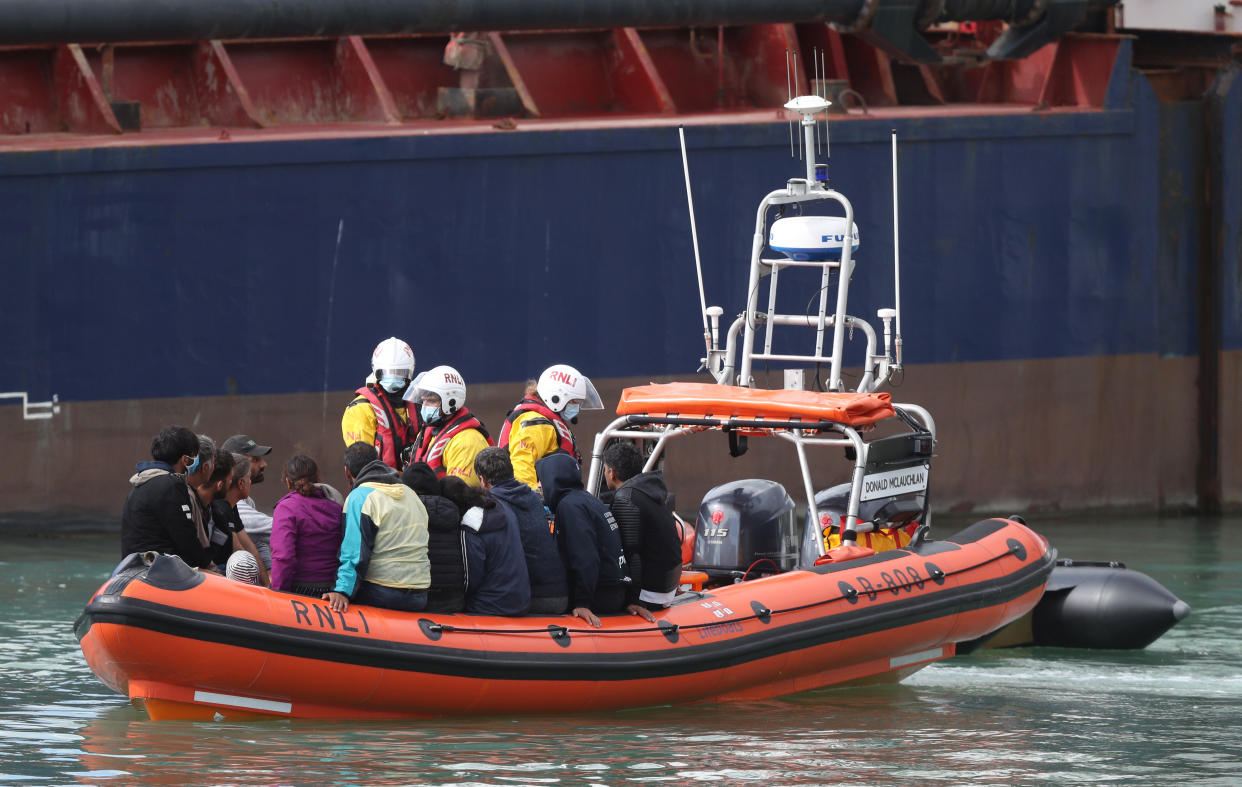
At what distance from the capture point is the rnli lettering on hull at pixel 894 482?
8753mm

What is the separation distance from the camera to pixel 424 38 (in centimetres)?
1441

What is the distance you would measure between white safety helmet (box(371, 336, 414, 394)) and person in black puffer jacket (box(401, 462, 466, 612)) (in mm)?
1821

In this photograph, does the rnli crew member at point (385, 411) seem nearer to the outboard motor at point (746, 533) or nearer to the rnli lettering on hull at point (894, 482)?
the outboard motor at point (746, 533)

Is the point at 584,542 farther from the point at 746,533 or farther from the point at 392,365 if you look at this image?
the point at 392,365

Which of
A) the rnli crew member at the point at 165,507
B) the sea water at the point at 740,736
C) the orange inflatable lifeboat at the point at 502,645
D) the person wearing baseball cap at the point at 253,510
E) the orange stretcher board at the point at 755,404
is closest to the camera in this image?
the sea water at the point at 740,736

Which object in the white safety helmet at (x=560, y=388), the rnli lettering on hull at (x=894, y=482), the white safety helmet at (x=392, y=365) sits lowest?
the rnli lettering on hull at (x=894, y=482)

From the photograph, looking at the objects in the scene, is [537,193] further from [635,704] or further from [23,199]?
[635,704]

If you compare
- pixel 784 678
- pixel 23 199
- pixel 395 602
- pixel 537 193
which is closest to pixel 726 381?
pixel 784 678

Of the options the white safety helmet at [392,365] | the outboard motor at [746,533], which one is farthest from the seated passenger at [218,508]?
the outboard motor at [746,533]

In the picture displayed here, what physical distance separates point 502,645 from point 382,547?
66 cm

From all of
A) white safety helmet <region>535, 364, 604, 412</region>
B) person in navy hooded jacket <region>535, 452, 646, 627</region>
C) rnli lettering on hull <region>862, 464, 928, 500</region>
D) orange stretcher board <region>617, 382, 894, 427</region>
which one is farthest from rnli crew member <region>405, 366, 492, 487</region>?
rnli lettering on hull <region>862, 464, 928, 500</region>

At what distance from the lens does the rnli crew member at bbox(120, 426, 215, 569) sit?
7.38 m

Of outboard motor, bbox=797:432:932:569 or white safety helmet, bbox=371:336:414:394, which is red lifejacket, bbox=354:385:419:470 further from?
outboard motor, bbox=797:432:932:569

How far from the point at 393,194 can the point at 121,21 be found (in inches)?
96.0
